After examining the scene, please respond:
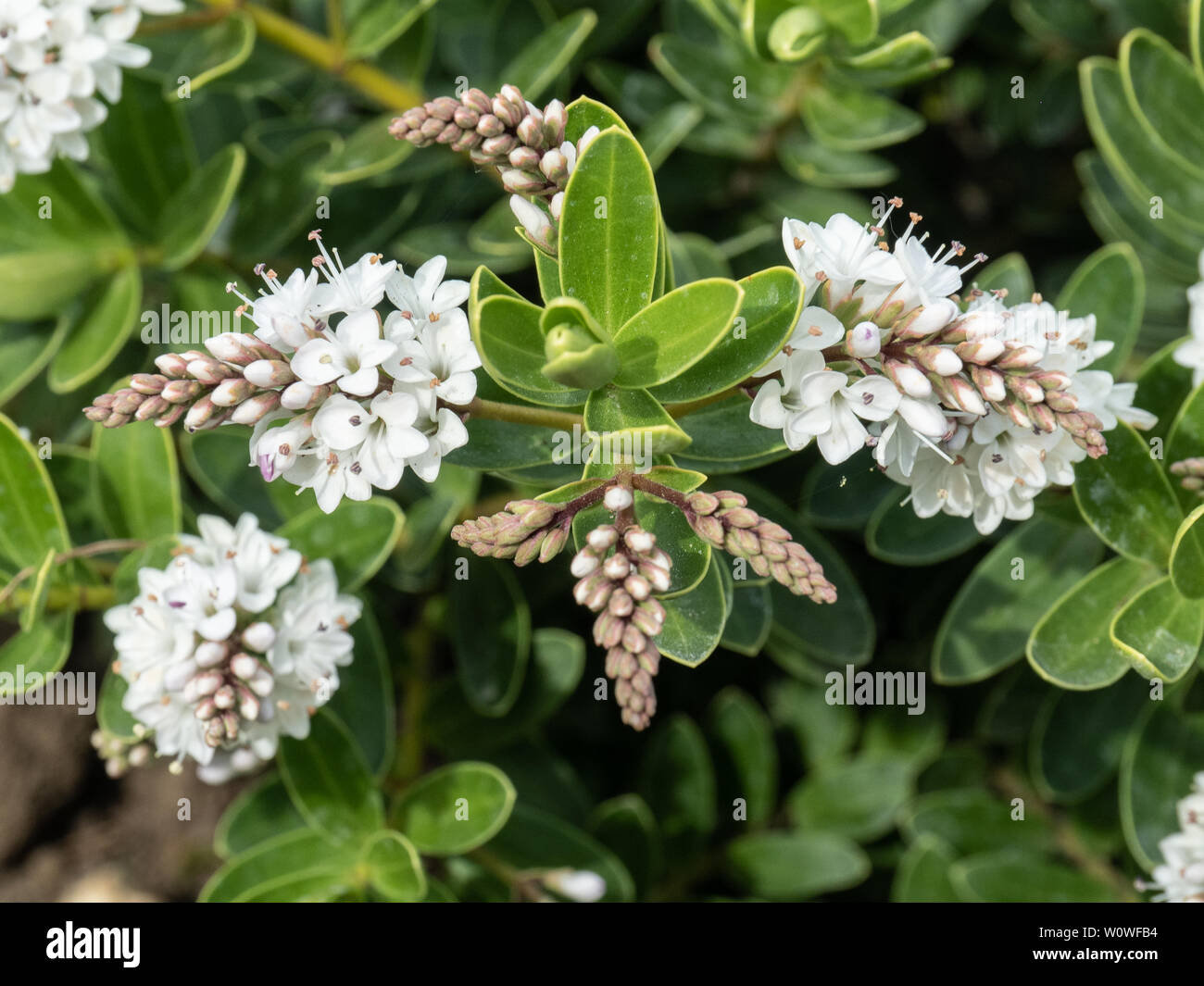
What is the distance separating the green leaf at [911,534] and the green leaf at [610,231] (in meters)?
1.05

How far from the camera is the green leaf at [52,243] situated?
2992 mm

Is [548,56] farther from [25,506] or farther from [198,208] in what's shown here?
[25,506]

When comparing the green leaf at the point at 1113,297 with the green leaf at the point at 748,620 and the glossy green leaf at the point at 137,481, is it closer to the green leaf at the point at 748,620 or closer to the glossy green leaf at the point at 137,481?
the green leaf at the point at 748,620

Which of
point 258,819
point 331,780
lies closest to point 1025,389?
point 331,780

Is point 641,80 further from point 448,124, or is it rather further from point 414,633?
point 414,633

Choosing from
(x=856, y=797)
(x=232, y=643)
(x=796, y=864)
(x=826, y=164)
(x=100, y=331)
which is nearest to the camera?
(x=232, y=643)

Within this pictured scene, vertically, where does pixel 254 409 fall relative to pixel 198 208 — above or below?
below

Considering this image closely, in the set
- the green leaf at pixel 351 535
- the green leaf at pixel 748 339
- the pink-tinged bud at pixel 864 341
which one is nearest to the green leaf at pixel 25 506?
the green leaf at pixel 351 535

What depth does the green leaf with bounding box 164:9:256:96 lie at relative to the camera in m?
2.88

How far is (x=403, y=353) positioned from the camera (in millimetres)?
1894

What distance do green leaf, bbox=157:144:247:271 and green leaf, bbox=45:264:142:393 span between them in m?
0.13

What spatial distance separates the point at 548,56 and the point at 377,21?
532 millimetres

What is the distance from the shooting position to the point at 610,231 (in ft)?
6.32

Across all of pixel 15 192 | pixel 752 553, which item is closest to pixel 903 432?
pixel 752 553
